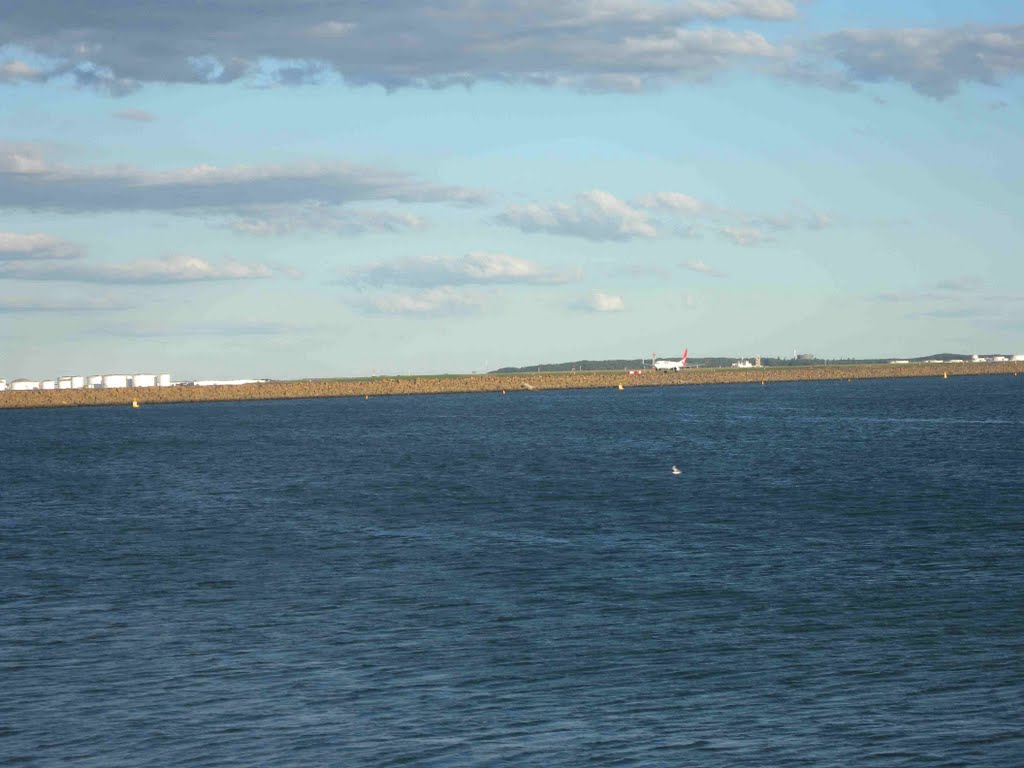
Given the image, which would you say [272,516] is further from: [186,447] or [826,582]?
[186,447]

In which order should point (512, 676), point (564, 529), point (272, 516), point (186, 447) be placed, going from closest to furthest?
point (512, 676) < point (564, 529) < point (272, 516) < point (186, 447)

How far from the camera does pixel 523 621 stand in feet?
132

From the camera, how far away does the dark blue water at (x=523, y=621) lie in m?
28.5

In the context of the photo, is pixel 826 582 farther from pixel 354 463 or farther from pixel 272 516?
pixel 354 463

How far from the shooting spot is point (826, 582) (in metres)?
46.2

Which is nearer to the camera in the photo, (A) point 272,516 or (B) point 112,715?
(B) point 112,715

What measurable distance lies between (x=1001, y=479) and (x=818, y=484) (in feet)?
36.1

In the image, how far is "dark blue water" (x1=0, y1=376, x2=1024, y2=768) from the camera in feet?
93.6

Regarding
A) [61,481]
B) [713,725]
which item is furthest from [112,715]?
[61,481]

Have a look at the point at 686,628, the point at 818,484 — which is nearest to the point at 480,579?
the point at 686,628

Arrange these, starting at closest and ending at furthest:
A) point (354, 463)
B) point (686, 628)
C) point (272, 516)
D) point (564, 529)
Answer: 1. point (686, 628)
2. point (564, 529)
3. point (272, 516)
4. point (354, 463)

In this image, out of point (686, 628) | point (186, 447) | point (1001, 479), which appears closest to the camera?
point (686, 628)

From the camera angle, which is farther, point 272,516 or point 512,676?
point 272,516

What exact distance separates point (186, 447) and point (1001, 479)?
82262 mm
